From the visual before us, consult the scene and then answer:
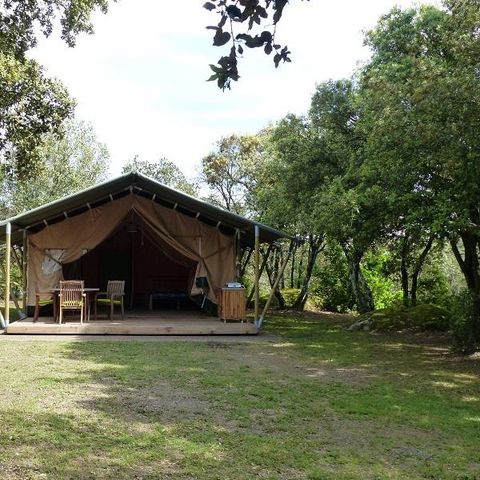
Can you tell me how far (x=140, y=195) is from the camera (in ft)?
40.6

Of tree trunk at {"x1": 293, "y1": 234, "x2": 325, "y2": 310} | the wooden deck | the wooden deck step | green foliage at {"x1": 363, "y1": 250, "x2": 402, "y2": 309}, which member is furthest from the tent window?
green foliage at {"x1": 363, "y1": 250, "x2": 402, "y2": 309}

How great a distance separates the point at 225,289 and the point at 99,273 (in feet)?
18.5

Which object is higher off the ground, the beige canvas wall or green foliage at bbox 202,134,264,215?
green foliage at bbox 202,134,264,215

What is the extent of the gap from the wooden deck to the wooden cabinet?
23 centimetres

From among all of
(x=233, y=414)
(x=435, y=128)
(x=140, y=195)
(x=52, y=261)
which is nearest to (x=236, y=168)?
(x=140, y=195)

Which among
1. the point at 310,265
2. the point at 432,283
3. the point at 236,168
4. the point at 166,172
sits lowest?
the point at 432,283

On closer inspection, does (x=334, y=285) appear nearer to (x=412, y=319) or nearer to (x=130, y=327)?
(x=412, y=319)

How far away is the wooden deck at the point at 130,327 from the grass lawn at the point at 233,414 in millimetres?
1575

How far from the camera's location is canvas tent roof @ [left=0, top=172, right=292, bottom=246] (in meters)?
10.9

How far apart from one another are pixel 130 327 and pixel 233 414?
19.3ft

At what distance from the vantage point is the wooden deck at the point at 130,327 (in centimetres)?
1019

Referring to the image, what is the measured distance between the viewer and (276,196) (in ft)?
49.3

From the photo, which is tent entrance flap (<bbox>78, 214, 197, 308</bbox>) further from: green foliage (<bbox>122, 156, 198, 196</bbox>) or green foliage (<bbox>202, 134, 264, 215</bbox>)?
green foliage (<bbox>122, 156, 198, 196</bbox>)

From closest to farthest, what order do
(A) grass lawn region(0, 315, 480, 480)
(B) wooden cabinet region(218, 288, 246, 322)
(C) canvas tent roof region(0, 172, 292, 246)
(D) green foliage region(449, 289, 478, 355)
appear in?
(A) grass lawn region(0, 315, 480, 480) → (D) green foliage region(449, 289, 478, 355) → (C) canvas tent roof region(0, 172, 292, 246) → (B) wooden cabinet region(218, 288, 246, 322)
